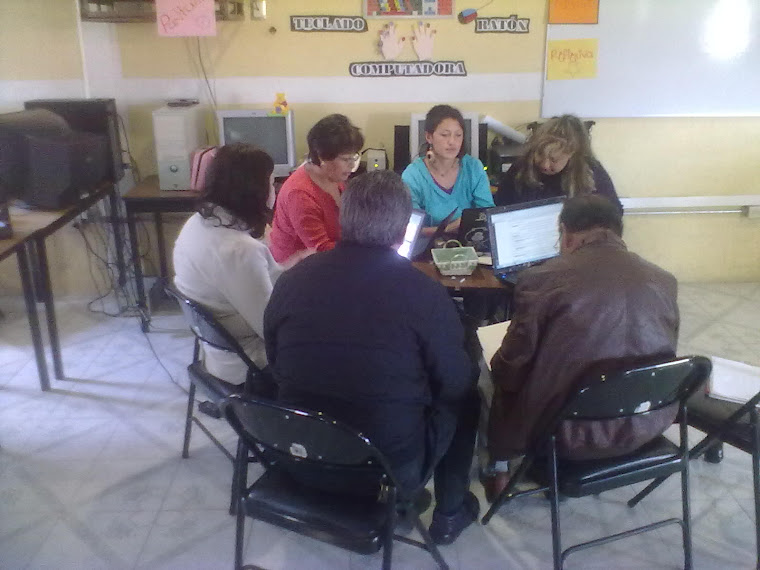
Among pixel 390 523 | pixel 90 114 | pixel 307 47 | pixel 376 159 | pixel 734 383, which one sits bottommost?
pixel 390 523

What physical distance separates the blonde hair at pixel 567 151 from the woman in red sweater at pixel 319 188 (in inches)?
33.6

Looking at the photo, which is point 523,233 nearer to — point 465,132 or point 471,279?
point 471,279

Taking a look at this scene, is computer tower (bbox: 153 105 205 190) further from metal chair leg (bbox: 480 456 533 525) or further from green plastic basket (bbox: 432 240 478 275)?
metal chair leg (bbox: 480 456 533 525)

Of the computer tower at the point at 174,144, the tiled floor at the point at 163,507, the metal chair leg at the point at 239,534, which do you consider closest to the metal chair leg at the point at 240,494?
the metal chair leg at the point at 239,534

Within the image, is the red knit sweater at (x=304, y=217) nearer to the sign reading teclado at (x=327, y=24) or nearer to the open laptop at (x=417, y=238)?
the open laptop at (x=417, y=238)

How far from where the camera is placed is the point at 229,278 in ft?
6.66

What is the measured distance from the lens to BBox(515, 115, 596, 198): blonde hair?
2.87m

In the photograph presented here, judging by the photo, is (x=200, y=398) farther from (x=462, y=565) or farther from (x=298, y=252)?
(x=462, y=565)

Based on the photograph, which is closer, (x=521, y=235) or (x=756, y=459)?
(x=756, y=459)

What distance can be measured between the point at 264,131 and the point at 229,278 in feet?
6.11

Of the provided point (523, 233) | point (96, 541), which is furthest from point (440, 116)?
point (96, 541)

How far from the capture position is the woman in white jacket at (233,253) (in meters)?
2.03

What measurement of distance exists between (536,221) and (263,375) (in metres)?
1.15

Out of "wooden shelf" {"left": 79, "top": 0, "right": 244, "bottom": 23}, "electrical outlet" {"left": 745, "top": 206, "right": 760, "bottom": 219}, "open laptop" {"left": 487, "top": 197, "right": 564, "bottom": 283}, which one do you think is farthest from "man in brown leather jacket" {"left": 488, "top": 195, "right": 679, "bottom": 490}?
"electrical outlet" {"left": 745, "top": 206, "right": 760, "bottom": 219}
